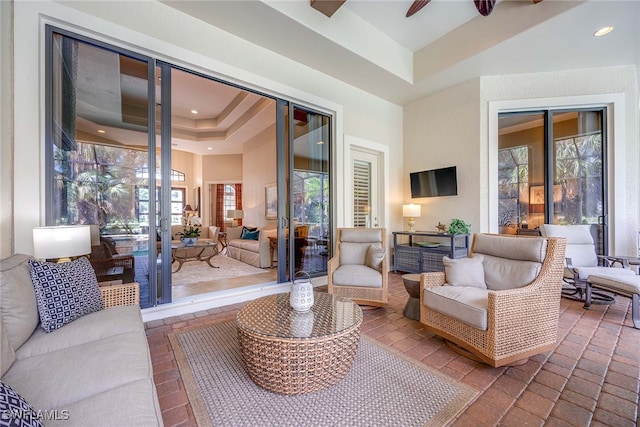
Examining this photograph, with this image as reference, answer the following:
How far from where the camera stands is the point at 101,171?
8.97ft

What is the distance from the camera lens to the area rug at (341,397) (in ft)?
4.83

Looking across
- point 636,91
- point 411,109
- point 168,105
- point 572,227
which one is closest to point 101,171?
point 168,105

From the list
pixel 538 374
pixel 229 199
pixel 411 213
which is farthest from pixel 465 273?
pixel 229 199

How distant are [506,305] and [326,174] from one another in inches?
124

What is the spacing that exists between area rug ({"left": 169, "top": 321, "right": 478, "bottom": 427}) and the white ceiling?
3473 mm

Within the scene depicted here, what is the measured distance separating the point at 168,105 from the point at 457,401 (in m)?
3.79

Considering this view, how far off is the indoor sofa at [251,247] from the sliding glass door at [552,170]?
14.2 feet

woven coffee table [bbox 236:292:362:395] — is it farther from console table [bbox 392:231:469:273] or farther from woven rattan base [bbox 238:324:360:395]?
console table [bbox 392:231:469:273]

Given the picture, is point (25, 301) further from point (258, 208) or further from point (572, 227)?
point (258, 208)

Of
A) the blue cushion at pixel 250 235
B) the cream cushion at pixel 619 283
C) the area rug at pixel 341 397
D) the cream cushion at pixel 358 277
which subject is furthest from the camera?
the blue cushion at pixel 250 235

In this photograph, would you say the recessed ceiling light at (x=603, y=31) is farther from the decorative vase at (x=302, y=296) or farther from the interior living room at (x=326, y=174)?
the decorative vase at (x=302, y=296)

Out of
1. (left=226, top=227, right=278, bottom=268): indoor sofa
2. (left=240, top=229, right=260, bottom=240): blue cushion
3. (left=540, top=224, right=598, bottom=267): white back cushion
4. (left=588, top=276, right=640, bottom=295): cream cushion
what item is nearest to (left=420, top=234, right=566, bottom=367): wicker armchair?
(left=588, top=276, right=640, bottom=295): cream cushion

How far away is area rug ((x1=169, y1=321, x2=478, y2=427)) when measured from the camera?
1473 millimetres

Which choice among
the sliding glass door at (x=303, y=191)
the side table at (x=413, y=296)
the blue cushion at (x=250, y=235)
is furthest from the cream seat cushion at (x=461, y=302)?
the blue cushion at (x=250, y=235)
